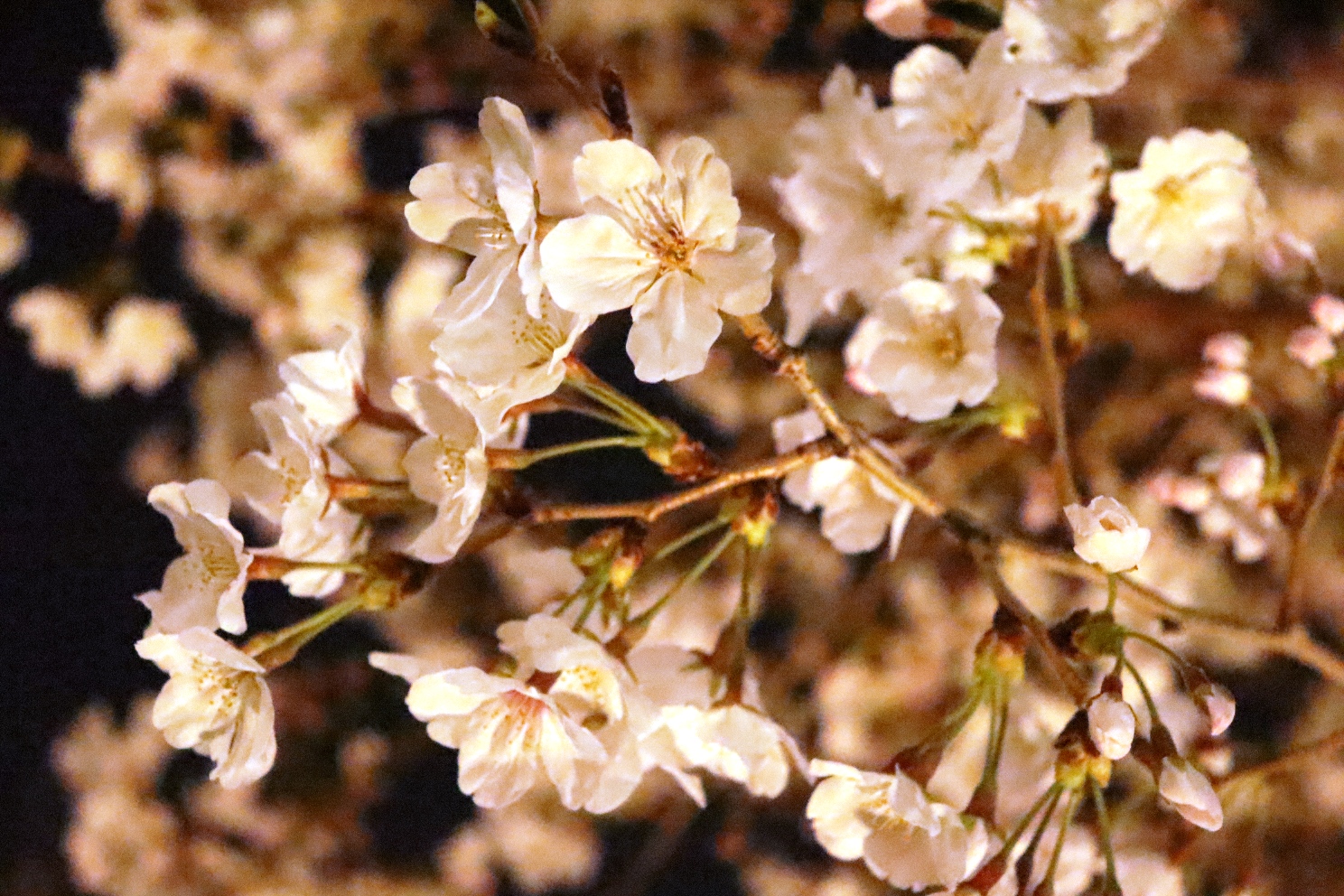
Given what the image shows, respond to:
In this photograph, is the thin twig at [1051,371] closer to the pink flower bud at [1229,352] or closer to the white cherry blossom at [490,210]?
the pink flower bud at [1229,352]

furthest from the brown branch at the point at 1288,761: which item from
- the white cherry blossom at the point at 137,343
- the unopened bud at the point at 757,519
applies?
the white cherry blossom at the point at 137,343

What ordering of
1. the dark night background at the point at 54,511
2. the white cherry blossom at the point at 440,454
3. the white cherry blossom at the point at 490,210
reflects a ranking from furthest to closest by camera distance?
the dark night background at the point at 54,511
the white cherry blossom at the point at 440,454
the white cherry blossom at the point at 490,210

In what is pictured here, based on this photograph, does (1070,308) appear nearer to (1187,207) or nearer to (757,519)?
(1187,207)

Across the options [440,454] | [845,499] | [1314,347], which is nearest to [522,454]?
[440,454]

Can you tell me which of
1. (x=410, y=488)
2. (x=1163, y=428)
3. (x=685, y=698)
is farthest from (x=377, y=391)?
(x=1163, y=428)

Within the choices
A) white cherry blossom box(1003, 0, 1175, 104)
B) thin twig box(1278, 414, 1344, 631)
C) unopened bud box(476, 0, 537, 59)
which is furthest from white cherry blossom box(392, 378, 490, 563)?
thin twig box(1278, 414, 1344, 631)

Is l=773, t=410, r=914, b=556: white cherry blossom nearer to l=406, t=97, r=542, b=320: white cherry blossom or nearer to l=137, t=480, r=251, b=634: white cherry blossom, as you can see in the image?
l=406, t=97, r=542, b=320: white cherry blossom
